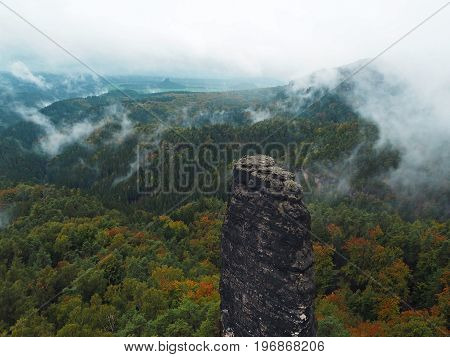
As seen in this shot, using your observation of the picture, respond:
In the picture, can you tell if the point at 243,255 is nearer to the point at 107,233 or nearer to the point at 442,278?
the point at 442,278

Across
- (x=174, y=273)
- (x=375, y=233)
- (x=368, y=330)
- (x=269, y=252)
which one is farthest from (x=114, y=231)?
(x=269, y=252)

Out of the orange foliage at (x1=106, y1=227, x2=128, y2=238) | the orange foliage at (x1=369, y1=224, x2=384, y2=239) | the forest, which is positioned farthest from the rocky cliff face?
the orange foliage at (x1=106, y1=227, x2=128, y2=238)

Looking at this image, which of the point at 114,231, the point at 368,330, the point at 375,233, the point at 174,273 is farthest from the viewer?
the point at 114,231

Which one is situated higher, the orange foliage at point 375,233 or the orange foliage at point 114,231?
the orange foliage at point 375,233

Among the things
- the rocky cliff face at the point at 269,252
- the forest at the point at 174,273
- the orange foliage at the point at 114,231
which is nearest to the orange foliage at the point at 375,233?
the forest at the point at 174,273

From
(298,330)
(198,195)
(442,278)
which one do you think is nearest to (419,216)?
(442,278)

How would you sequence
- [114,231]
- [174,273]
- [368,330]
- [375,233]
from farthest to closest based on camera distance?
[114,231] < [375,233] < [174,273] < [368,330]

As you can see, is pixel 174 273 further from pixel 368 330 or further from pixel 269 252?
pixel 269 252

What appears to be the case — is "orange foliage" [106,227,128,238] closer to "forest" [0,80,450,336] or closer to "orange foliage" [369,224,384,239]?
"forest" [0,80,450,336]

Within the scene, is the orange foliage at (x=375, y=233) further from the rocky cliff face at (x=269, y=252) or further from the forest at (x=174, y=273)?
the rocky cliff face at (x=269, y=252)
